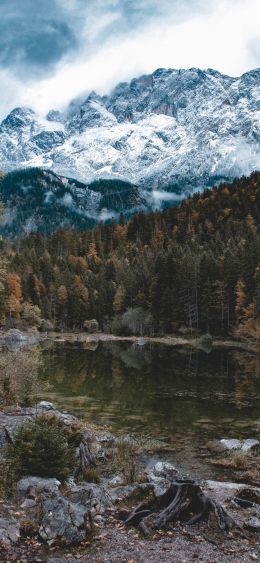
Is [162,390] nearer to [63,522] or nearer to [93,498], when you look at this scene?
[93,498]

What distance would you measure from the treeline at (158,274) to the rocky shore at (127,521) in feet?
230

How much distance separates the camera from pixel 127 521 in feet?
45.7

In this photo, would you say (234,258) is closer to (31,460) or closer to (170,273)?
(170,273)

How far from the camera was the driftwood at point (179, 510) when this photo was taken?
44.7 feet

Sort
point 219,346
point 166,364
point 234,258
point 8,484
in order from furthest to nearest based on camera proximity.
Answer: point 234,258
point 219,346
point 166,364
point 8,484

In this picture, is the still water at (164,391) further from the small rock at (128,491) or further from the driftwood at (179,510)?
the driftwood at (179,510)

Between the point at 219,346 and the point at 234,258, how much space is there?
22709 millimetres

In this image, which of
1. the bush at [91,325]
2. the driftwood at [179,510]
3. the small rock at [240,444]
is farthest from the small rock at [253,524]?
the bush at [91,325]

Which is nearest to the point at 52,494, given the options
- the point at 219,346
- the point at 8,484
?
the point at 8,484

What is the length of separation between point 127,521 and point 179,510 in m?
1.50

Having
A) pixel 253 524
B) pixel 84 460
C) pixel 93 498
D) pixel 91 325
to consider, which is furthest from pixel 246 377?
pixel 91 325

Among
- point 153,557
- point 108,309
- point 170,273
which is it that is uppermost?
point 170,273

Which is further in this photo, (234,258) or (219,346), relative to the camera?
(234,258)

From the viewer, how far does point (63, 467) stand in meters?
16.8
